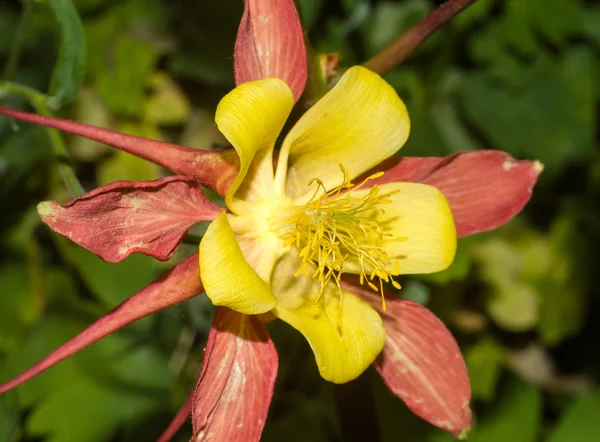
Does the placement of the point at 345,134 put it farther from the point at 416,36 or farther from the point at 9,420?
the point at 9,420

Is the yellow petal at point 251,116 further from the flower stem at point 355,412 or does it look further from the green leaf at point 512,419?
the green leaf at point 512,419

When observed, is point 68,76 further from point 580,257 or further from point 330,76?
point 580,257

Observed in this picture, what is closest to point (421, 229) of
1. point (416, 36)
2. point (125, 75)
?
point (416, 36)

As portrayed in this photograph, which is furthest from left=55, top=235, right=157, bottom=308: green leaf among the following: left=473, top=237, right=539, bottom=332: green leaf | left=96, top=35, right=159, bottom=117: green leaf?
left=473, top=237, right=539, bottom=332: green leaf

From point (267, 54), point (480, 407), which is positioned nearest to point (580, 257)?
point (480, 407)

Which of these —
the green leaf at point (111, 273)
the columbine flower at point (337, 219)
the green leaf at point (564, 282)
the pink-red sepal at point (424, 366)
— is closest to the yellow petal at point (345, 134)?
the columbine flower at point (337, 219)

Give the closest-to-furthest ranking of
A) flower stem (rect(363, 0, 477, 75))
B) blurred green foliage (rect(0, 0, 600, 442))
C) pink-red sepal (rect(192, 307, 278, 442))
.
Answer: pink-red sepal (rect(192, 307, 278, 442)), flower stem (rect(363, 0, 477, 75)), blurred green foliage (rect(0, 0, 600, 442))

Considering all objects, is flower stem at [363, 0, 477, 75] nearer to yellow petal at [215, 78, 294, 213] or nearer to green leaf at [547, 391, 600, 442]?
yellow petal at [215, 78, 294, 213]
